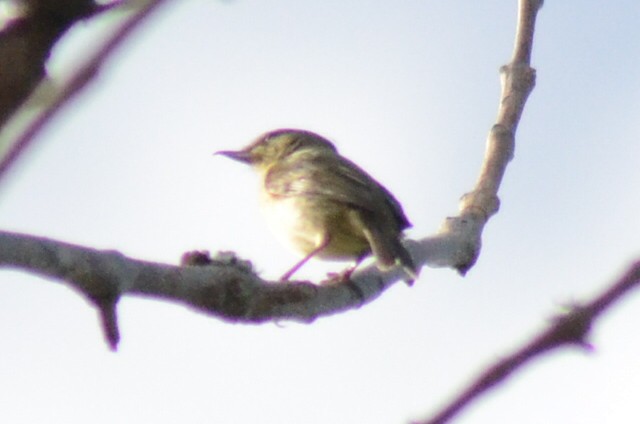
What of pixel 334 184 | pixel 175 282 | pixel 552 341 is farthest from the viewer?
pixel 334 184

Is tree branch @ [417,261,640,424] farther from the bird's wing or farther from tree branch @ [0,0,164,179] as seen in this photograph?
the bird's wing

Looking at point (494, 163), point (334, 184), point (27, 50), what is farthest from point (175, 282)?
point (334, 184)

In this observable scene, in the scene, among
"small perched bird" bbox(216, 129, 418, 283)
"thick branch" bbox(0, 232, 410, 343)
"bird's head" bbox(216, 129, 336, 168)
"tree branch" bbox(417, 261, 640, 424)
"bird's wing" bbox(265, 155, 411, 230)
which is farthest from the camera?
"bird's head" bbox(216, 129, 336, 168)

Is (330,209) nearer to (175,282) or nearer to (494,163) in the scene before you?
(494,163)

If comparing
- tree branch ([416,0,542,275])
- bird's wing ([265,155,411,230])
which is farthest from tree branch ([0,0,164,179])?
bird's wing ([265,155,411,230])

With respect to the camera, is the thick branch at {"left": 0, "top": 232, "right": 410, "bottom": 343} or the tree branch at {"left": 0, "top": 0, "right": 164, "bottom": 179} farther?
the thick branch at {"left": 0, "top": 232, "right": 410, "bottom": 343}

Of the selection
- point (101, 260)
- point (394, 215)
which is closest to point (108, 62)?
point (101, 260)

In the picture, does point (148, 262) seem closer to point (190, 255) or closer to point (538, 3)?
point (190, 255)

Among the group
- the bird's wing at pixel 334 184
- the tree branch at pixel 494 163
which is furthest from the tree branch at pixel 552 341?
the bird's wing at pixel 334 184
